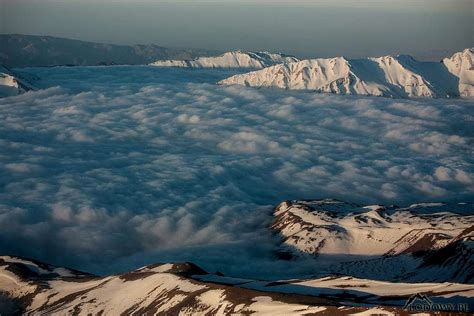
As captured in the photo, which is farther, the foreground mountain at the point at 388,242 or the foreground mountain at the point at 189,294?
the foreground mountain at the point at 388,242

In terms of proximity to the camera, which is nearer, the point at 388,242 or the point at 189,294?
the point at 189,294

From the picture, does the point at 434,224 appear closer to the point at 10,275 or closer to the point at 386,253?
the point at 386,253

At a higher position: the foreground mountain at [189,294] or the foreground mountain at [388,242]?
the foreground mountain at [189,294]

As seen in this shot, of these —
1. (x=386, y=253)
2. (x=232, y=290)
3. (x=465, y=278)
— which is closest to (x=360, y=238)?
(x=386, y=253)

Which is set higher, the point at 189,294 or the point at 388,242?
the point at 189,294
